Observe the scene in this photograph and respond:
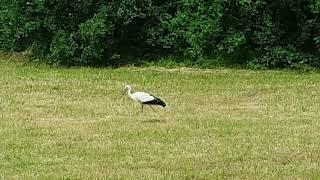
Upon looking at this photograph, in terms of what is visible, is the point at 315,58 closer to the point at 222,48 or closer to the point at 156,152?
the point at 222,48

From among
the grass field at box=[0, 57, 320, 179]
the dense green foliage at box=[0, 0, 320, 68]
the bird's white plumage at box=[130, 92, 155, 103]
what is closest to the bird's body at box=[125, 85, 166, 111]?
the bird's white plumage at box=[130, 92, 155, 103]

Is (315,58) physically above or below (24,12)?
below

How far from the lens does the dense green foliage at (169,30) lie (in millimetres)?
23562

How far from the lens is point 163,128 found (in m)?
12.1

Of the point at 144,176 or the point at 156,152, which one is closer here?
the point at 144,176

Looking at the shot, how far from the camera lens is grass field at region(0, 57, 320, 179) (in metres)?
9.11

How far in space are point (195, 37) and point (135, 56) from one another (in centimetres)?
302

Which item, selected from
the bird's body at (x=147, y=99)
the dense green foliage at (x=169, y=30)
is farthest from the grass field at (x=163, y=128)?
the dense green foliage at (x=169, y=30)

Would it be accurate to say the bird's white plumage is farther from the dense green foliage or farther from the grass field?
the dense green foliage

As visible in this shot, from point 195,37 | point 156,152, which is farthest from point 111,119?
point 195,37

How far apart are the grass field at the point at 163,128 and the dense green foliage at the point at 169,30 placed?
141 inches

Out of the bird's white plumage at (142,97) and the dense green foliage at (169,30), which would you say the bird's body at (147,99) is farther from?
the dense green foliage at (169,30)

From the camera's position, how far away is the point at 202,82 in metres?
19.2

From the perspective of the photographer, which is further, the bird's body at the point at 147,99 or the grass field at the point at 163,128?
the bird's body at the point at 147,99
